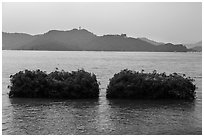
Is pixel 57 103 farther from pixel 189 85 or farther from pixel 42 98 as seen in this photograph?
pixel 189 85

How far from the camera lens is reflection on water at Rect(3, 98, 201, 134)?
17438mm

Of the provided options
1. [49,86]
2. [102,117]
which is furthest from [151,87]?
[49,86]

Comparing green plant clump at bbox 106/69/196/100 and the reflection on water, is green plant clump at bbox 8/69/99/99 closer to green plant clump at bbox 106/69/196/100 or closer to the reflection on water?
the reflection on water

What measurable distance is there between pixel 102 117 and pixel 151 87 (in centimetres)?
766

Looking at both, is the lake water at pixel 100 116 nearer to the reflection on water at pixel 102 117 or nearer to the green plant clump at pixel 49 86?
the reflection on water at pixel 102 117

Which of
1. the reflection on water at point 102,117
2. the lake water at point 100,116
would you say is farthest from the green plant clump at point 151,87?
the reflection on water at point 102,117

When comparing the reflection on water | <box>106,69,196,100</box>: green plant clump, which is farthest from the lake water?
<box>106,69,196,100</box>: green plant clump

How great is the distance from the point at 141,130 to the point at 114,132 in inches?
55.8

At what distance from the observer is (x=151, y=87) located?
89.1ft

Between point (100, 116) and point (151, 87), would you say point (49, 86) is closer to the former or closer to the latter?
point (100, 116)

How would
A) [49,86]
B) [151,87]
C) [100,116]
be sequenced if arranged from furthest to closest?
[49,86]
[151,87]
[100,116]

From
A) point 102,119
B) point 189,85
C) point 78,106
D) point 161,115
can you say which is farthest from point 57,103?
point 189,85

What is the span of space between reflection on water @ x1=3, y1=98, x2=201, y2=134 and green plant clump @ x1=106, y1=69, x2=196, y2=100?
1.25 meters

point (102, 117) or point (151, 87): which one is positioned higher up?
point (151, 87)
